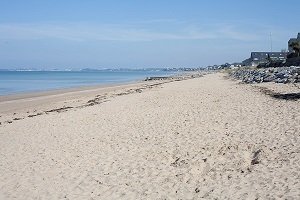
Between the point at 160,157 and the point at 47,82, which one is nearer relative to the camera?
the point at 160,157

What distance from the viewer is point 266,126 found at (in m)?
10.2

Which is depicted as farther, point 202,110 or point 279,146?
point 202,110

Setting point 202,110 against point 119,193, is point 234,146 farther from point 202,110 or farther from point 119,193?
point 202,110

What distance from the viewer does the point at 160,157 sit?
26.8 feet

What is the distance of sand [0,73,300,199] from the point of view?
616cm

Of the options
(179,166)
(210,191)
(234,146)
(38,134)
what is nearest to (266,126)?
(234,146)

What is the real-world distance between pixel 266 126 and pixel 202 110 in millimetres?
4594

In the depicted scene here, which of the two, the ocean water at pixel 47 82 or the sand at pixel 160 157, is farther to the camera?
the ocean water at pixel 47 82

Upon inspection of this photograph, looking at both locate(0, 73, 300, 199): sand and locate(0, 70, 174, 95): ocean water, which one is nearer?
locate(0, 73, 300, 199): sand

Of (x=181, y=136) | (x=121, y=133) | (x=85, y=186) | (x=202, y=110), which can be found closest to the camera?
(x=85, y=186)

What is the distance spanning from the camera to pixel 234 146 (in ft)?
27.6

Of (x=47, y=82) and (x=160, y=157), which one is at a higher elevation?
(x=160, y=157)

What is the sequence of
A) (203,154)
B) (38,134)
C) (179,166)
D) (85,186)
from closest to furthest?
(85,186)
(179,166)
(203,154)
(38,134)

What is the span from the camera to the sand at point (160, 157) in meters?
6.16
